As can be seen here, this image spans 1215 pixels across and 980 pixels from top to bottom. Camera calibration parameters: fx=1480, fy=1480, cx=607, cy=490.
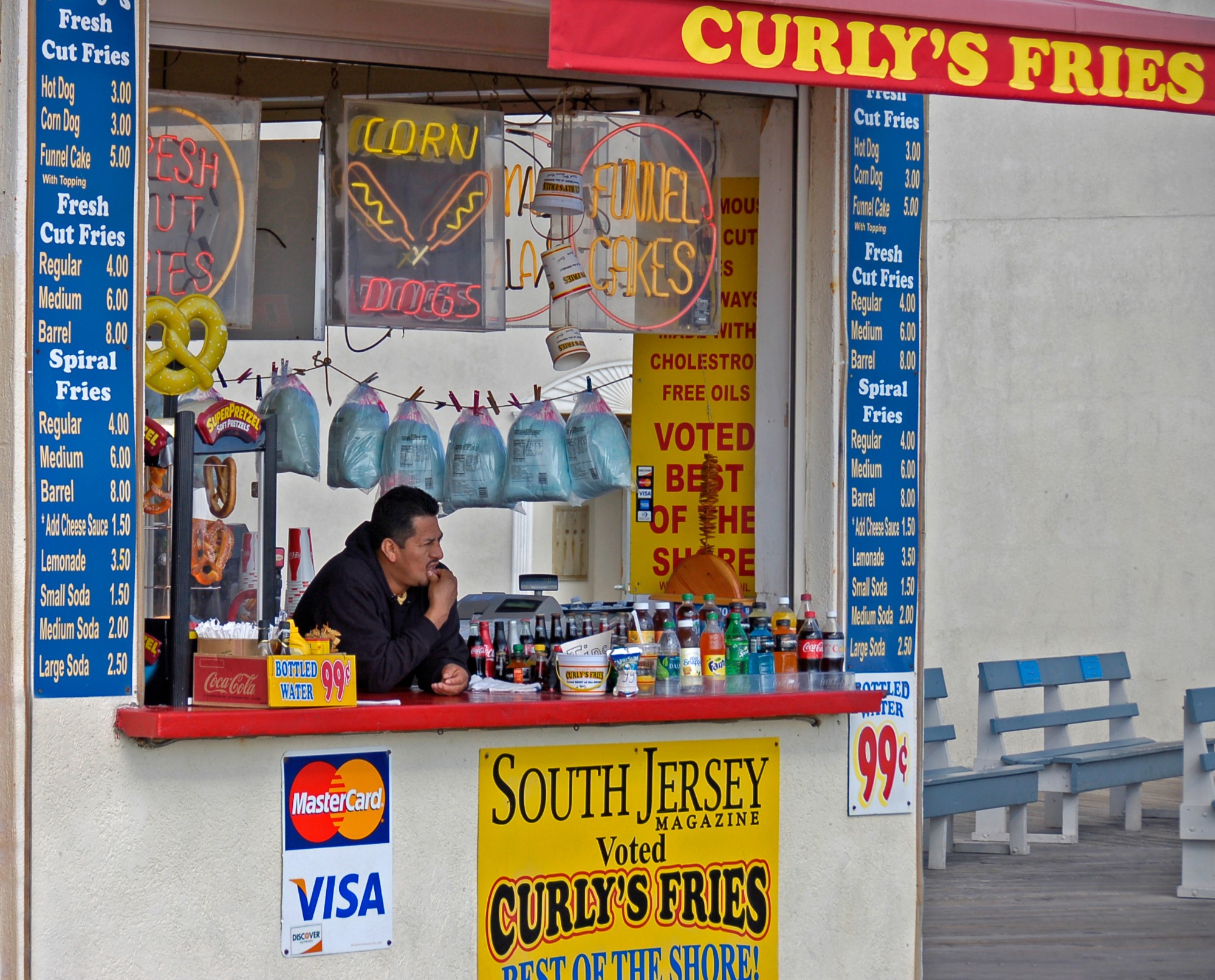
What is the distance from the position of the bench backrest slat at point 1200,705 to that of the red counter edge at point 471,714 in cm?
298

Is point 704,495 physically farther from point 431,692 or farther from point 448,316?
point 431,692

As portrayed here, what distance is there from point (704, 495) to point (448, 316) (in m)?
1.35

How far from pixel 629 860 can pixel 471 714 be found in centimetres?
76

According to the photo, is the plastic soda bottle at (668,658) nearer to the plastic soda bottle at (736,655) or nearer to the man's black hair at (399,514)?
the plastic soda bottle at (736,655)

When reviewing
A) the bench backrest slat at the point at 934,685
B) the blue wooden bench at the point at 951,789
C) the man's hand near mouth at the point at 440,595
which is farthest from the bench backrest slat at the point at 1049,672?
the man's hand near mouth at the point at 440,595

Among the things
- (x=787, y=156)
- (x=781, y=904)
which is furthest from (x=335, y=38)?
(x=781, y=904)

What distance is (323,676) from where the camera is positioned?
4219 mm

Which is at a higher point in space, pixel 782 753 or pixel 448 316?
pixel 448 316

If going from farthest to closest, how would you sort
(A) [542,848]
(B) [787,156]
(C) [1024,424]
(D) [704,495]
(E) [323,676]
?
(C) [1024,424] < (D) [704,495] < (B) [787,156] < (A) [542,848] < (E) [323,676]

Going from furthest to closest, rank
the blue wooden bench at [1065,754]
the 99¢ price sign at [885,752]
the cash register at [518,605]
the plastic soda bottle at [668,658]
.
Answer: the blue wooden bench at [1065,754], the cash register at [518,605], the 99¢ price sign at [885,752], the plastic soda bottle at [668,658]

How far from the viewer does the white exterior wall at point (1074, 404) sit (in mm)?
11164

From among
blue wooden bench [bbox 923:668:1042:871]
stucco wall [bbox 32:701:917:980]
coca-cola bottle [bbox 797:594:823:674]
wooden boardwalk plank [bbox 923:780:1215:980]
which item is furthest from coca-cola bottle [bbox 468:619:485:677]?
blue wooden bench [bbox 923:668:1042:871]

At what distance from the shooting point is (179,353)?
4.43 meters

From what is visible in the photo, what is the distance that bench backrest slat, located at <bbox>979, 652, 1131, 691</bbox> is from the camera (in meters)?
8.66
